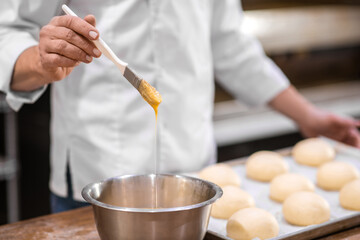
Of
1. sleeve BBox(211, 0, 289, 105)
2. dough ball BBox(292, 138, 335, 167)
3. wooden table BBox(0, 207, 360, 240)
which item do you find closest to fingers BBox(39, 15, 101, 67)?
wooden table BBox(0, 207, 360, 240)

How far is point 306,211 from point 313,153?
0.57 metres

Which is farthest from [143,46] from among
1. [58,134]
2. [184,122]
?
[58,134]

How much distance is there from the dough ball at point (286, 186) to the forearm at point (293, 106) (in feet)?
1.42

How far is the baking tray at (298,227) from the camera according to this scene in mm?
1340

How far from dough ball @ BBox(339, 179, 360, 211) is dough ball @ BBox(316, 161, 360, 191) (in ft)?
0.34

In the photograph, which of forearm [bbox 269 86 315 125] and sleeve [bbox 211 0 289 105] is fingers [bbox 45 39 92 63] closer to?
sleeve [bbox 211 0 289 105]

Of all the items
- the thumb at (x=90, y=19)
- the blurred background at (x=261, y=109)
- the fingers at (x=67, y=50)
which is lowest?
the blurred background at (x=261, y=109)

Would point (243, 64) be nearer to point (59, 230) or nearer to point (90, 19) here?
point (90, 19)

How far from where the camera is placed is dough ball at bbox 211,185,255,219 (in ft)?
4.91

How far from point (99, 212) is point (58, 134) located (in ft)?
2.33

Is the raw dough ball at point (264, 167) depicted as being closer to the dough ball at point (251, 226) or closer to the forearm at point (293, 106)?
the forearm at point (293, 106)

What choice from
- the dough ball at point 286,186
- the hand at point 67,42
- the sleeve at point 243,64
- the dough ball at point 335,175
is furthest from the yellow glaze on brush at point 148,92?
the sleeve at point 243,64

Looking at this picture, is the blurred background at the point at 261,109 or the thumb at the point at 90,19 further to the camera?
the blurred background at the point at 261,109

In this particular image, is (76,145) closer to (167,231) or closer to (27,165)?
(167,231)
